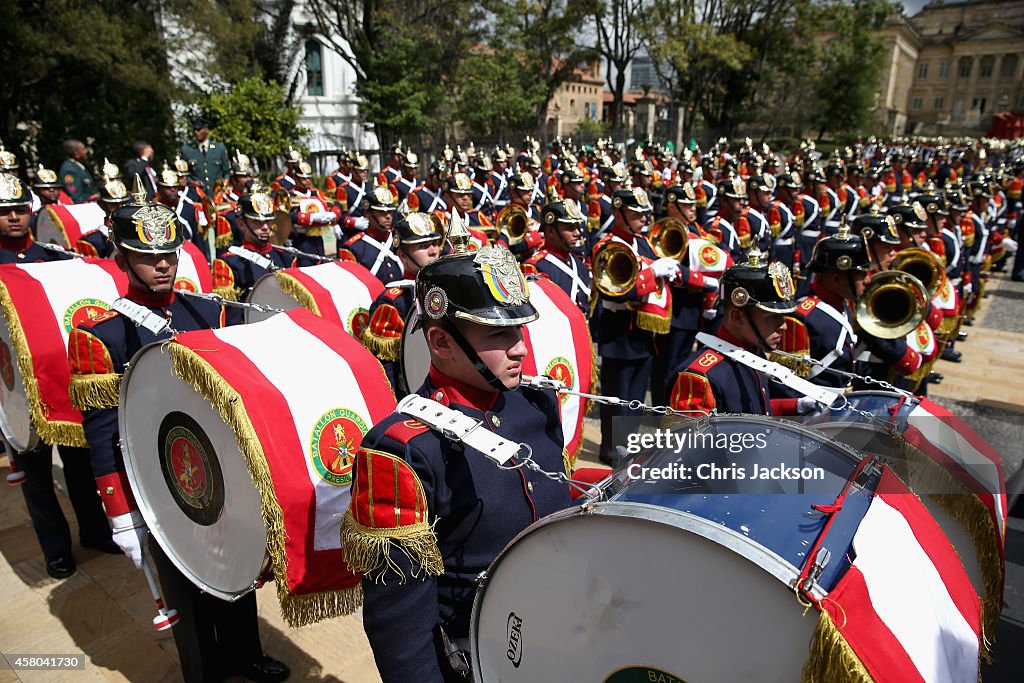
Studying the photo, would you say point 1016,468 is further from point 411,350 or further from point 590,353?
point 411,350

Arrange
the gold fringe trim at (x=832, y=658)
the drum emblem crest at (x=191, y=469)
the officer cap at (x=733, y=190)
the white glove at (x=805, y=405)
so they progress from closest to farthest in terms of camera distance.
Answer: the gold fringe trim at (x=832, y=658) → the drum emblem crest at (x=191, y=469) → the white glove at (x=805, y=405) → the officer cap at (x=733, y=190)

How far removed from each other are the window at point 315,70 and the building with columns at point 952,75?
239 ft

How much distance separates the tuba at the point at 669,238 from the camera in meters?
7.54

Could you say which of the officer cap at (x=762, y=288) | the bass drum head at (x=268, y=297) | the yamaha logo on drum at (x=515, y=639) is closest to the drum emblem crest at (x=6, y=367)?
the bass drum head at (x=268, y=297)

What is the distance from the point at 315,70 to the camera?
118ft

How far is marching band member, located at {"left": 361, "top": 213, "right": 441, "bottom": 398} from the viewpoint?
485 cm

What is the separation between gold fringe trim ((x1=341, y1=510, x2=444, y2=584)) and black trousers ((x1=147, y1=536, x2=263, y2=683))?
75.4 inches

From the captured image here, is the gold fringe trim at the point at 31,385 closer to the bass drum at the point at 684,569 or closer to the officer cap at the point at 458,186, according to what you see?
the bass drum at the point at 684,569

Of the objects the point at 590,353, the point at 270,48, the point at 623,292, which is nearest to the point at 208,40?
the point at 270,48

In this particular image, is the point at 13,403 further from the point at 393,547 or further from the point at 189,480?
the point at 393,547

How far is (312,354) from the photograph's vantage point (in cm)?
286

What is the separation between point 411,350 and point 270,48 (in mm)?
32265

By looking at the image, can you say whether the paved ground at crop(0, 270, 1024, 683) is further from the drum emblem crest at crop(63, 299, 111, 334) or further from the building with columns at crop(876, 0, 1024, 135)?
the building with columns at crop(876, 0, 1024, 135)

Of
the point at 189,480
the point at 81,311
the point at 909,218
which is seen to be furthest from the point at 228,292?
the point at 909,218
